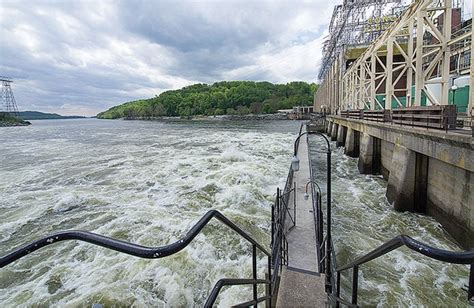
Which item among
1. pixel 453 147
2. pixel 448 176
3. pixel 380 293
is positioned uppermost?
pixel 453 147

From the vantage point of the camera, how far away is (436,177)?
895 cm

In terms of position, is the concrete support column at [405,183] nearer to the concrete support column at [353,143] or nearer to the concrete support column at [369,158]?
the concrete support column at [369,158]

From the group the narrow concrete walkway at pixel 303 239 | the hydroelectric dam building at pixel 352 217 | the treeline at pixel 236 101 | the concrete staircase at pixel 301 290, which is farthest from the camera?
the treeline at pixel 236 101

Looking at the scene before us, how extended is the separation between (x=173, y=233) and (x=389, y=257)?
19.8ft

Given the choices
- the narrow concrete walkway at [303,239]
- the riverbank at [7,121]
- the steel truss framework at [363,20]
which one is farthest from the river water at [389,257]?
the riverbank at [7,121]

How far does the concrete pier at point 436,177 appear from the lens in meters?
6.94

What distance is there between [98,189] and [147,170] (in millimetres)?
4221

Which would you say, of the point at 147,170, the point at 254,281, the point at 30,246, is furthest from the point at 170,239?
the point at 147,170

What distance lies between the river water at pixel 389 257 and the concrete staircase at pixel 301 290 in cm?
220

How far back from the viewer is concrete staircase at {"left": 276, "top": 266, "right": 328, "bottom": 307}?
3486 mm

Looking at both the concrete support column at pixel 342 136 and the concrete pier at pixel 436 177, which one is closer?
the concrete pier at pixel 436 177

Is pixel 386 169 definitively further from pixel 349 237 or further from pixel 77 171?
pixel 77 171

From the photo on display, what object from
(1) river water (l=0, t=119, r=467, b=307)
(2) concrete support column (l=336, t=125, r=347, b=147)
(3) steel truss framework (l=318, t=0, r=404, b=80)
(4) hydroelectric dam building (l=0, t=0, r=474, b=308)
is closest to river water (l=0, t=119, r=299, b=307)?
(1) river water (l=0, t=119, r=467, b=307)

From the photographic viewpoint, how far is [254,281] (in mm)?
3193
